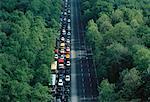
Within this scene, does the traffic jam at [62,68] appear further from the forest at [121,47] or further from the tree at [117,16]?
the tree at [117,16]

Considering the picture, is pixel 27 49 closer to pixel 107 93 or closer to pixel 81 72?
pixel 81 72

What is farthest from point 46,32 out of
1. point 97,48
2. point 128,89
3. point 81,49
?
point 128,89

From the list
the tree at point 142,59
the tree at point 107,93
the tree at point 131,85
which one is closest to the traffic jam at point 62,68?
the tree at point 107,93

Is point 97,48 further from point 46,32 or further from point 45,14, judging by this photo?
point 45,14

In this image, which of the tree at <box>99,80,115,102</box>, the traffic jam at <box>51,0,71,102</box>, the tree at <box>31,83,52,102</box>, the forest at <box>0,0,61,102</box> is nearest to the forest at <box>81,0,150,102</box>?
the tree at <box>99,80,115,102</box>

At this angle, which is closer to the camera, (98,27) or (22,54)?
(22,54)
